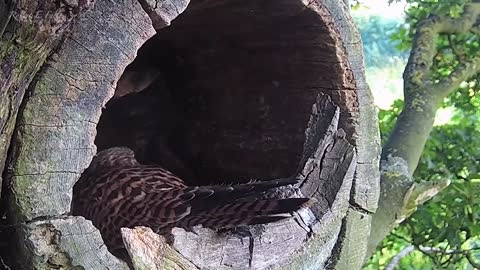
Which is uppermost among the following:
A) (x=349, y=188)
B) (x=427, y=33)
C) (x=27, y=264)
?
(x=427, y=33)

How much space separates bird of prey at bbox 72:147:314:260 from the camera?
101 cm

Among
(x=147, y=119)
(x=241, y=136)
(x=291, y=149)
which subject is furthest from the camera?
(x=147, y=119)

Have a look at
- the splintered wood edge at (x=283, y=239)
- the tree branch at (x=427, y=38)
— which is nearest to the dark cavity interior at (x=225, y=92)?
the splintered wood edge at (x=283, y=239)

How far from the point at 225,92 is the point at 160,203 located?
334 mm

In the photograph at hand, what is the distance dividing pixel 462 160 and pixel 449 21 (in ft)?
1.33

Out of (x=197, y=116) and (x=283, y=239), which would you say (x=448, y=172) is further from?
(x=283, y=239)

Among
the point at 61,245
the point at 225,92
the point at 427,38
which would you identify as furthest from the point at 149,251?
the point at 427,38

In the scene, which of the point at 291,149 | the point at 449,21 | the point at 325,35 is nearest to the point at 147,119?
the point at 291,149

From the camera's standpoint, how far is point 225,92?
141cm

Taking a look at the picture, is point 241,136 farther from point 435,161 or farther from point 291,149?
point 435,161

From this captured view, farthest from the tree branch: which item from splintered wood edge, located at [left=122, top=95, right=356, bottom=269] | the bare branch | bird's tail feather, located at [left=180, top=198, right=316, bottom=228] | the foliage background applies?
bird's tail feather, located at [left=180, top=198, right=316, bottom=228]

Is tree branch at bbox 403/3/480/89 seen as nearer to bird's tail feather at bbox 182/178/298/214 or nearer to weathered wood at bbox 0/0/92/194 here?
bird's tail feather at bbox 182/178/298/214

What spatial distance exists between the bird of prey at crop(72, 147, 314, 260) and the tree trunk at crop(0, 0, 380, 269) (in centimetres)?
4

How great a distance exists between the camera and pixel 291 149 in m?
1.29
